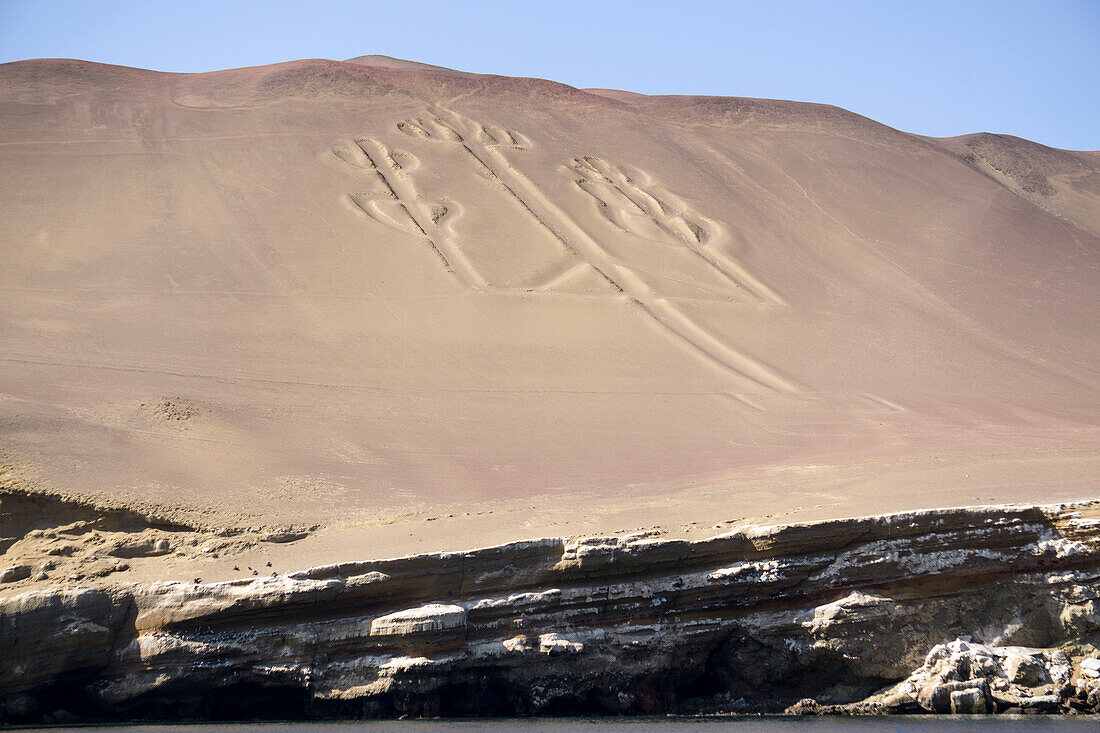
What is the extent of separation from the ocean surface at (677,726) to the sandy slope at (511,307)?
137cm

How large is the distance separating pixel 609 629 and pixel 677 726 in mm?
847

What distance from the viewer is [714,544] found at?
21.7 feet

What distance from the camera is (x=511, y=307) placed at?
1415cm

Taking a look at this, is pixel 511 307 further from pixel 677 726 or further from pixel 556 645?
pixel 677 726

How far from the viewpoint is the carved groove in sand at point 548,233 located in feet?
48.3

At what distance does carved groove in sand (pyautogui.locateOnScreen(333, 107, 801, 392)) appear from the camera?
48.3ft

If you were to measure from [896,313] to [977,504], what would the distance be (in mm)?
9335

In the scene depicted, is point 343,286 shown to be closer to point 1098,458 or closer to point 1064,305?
point 1098,458

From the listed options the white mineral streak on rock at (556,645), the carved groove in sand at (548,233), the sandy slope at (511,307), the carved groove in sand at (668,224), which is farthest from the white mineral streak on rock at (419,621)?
the carved groove in sand at (668,224)

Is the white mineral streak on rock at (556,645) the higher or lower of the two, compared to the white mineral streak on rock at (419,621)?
lower

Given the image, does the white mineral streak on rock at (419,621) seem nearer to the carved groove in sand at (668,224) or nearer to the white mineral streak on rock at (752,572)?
the white mineral streak on rock at (752,572)

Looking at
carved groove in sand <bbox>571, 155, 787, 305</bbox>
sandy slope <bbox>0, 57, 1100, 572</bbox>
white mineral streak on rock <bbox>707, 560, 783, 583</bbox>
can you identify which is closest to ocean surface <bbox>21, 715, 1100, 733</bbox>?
white mineral streak on rock <bbox>707, 560, 783, 583</bbox>

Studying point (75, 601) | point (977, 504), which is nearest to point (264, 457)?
point (75, 601)

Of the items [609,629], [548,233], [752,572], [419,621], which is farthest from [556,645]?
[548,233]
